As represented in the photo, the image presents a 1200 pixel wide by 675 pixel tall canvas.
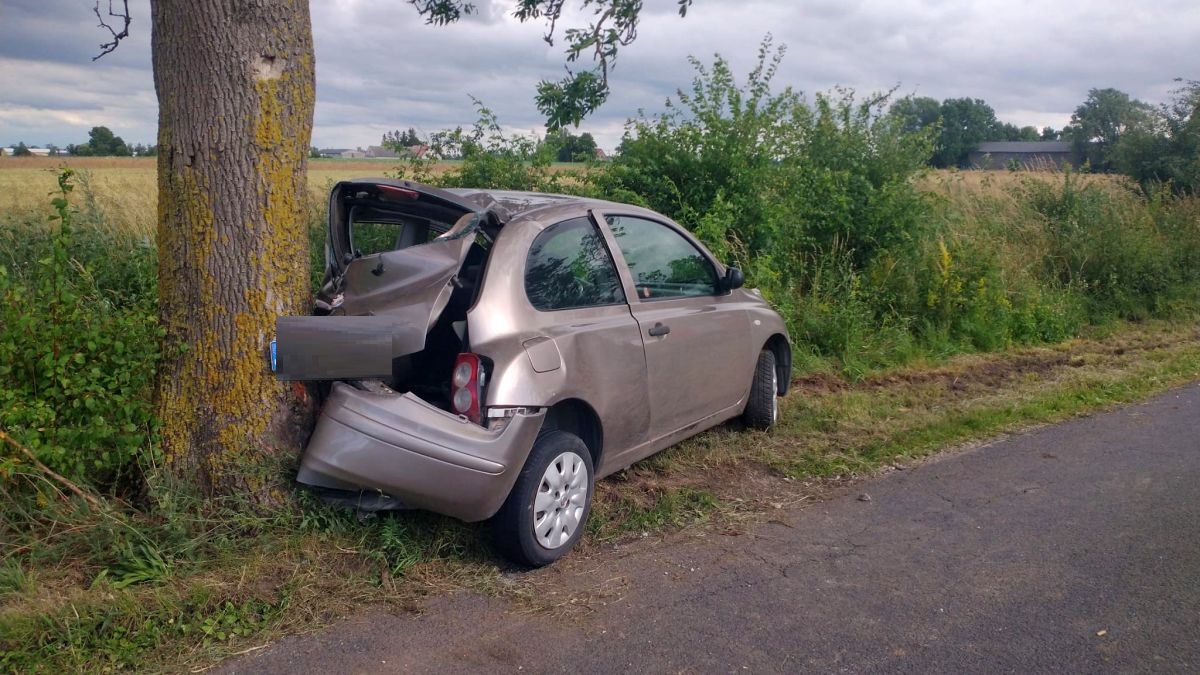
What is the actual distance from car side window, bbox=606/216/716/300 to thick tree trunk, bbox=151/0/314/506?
6.53 feet

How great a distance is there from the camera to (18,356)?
15.4 ft

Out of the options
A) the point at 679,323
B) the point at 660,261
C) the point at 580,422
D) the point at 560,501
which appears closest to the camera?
the point at 560,501

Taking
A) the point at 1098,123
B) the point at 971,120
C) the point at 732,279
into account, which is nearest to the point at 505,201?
the point at 732,279

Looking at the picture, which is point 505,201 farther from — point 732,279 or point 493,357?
point 732,279

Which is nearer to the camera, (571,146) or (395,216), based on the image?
(395,216)

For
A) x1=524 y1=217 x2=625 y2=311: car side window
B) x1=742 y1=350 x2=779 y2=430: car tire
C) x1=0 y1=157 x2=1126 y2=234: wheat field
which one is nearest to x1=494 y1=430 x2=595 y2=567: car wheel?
x1=524 y1=217 x2=625 y2=311: car side window

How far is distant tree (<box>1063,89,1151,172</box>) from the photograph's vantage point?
67.4 feet

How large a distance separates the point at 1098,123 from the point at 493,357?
27.6 meters

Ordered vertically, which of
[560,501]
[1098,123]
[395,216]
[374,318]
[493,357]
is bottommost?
[560,501]

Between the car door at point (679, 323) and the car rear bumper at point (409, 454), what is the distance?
1382 millimetres

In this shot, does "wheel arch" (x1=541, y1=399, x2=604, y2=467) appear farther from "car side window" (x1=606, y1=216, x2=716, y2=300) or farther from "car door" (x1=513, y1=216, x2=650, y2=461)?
"car side window" (x1=606, y1=216, x2=716, y2=300)

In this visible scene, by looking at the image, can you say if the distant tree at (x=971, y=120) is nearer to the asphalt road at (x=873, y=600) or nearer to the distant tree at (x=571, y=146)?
the distant tree at (x=571, y=146)

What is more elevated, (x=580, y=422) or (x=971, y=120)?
(x=971, y=120)

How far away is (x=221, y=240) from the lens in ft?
15.1
